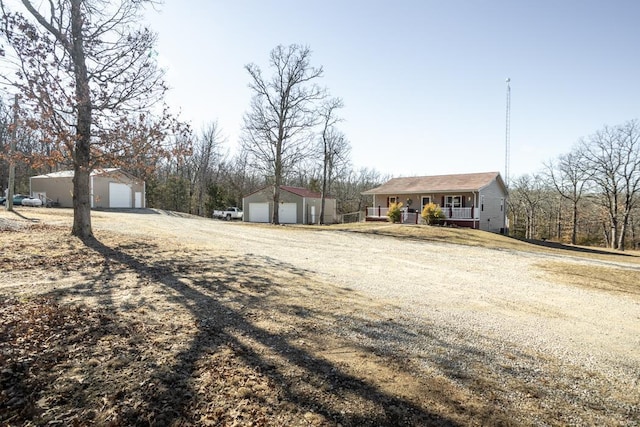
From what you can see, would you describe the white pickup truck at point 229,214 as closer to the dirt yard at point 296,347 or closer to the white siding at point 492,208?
the white siding at point 492,208

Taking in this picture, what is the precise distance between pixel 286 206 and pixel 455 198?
1513cm

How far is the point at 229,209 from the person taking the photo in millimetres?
39531

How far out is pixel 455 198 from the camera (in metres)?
27.2

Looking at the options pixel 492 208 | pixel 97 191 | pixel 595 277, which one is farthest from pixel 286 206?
pixel 595 277

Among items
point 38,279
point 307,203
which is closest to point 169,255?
point 38,279

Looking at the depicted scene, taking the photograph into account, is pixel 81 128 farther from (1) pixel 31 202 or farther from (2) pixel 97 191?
(1) pixel 31 202

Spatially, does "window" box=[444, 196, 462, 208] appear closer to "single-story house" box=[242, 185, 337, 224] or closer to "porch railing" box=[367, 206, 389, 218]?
"porch railing" box=[367, 206, 389, 218]

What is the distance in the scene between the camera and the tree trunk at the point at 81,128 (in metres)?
8.13

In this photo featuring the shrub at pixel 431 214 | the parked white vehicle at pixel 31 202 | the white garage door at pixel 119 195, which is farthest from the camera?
the white garage door at pixel 119 195

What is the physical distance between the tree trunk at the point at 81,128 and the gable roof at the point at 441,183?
23.3 metres

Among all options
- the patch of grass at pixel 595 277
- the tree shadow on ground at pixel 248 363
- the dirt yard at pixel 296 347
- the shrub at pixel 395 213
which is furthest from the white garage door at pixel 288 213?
the tree shadow on ground at pixel 248 363

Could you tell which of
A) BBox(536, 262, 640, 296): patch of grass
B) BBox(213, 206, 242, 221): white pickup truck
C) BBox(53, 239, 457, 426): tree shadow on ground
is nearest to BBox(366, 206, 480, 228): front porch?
BBox(536, 262, 640, 296): patch of grass

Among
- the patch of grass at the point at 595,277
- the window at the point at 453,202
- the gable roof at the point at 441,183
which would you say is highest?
the gable roof at the point at 441,183

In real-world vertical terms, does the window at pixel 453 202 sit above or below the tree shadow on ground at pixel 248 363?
above
